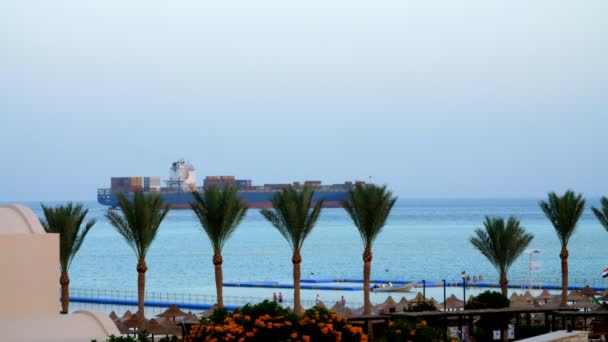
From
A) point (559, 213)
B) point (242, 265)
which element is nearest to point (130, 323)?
point (559, 213)

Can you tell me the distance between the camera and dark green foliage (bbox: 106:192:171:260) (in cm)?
3262

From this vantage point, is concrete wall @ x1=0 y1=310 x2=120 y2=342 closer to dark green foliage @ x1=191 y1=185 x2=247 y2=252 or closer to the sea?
dark green foliage @ x1=191 y1=185 x2=247 y2=252

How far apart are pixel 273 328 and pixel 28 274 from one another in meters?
3.99

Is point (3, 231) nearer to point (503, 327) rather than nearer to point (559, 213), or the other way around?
point (503, 327)

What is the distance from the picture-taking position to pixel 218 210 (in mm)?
33125

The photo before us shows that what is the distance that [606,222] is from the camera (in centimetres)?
3716

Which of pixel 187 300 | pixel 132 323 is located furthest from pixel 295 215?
pixel 187 300

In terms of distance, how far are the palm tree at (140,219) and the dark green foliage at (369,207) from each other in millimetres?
6244

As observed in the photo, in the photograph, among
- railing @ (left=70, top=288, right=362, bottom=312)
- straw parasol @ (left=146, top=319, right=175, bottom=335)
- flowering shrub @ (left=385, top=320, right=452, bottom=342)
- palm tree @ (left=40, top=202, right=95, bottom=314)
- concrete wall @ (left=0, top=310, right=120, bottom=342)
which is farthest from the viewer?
railing @ (left=70, top=288, right=362, bottom=312)

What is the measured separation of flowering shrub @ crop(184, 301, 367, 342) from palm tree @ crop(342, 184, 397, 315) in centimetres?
1834

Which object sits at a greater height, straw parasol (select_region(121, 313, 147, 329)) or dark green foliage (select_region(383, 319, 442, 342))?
dark green foliage (select_region(383, 319, 442, 342))

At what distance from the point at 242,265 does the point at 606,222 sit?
70583 mm

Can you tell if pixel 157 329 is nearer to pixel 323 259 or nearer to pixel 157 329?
pixel 157 329

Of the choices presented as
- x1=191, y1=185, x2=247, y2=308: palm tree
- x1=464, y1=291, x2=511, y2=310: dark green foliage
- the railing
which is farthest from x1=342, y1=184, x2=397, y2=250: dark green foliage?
the railing
